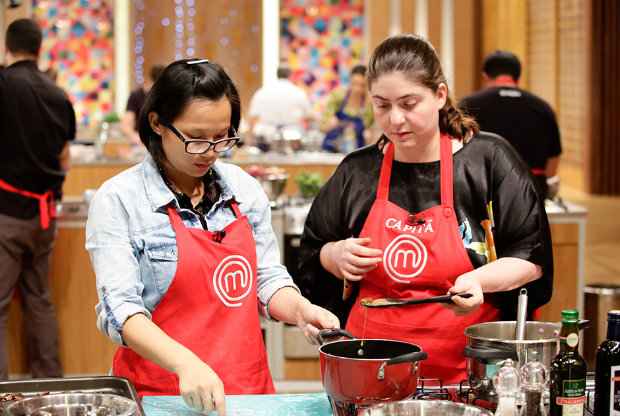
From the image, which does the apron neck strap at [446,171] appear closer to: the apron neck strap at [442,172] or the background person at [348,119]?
the apron neck strap at [442,172]

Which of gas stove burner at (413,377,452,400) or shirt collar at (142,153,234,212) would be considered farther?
shirt collar at (142,153,234,212)

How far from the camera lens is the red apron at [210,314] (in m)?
2.29

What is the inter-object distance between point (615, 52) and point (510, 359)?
11653mm

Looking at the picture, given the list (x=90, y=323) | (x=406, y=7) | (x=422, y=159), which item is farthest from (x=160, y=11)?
(x=422, y=159)

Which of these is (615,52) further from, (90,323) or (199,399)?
(199,399)

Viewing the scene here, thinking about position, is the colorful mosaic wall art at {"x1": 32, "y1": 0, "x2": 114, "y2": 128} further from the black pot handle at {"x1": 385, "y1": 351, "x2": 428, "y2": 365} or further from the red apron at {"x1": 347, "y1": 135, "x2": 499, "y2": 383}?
the black pot handle at {"x1": 385, "y1": 351, "x2": 428, "y2": 365}

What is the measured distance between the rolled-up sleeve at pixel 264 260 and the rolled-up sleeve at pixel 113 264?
13.2 inches

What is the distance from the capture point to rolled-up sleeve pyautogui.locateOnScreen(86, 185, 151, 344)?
2178 millimetres

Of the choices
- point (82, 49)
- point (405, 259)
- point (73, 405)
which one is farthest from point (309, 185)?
point (82, 49)

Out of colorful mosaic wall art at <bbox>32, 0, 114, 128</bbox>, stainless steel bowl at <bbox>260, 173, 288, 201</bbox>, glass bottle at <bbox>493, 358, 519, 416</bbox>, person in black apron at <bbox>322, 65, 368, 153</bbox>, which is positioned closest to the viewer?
glass bottle at <bbox>493, 358, 519, 416</bbox>

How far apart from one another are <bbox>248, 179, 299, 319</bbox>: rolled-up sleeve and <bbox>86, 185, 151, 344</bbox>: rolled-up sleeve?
33 cm

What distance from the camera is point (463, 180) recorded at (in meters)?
2.64

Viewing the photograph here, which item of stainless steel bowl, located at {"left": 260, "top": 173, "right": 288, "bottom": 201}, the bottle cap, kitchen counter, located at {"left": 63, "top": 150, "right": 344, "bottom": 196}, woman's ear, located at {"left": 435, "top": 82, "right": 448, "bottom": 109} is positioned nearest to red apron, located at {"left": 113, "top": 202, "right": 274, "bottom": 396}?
woman's ear, located at {"left": 435, "top": 82, "right": 448, "bottom": 109}

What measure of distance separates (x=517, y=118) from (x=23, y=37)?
9.12 ft
